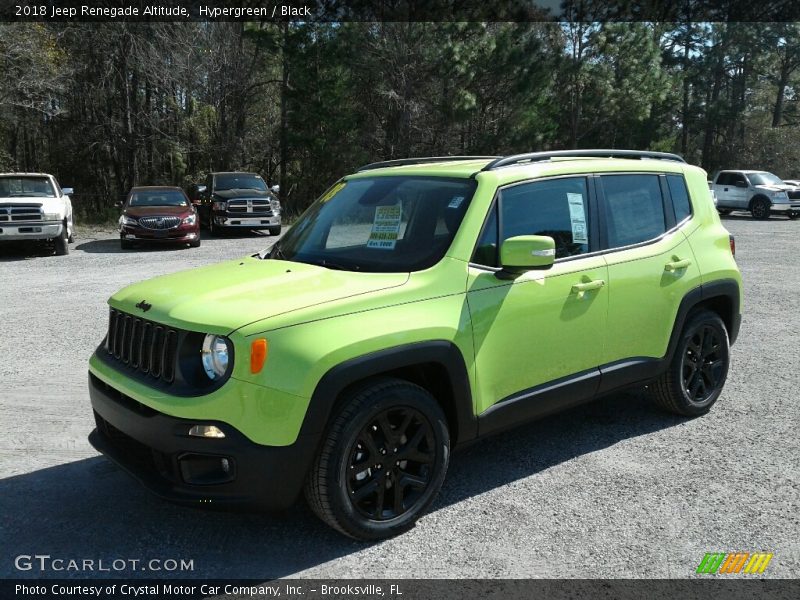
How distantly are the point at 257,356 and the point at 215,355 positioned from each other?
23cm

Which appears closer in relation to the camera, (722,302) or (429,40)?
(722,302)

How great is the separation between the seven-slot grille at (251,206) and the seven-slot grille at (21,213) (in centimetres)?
548

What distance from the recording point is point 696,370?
503 centimetres

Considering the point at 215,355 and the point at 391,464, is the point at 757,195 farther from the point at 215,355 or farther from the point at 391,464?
the point at 215,355

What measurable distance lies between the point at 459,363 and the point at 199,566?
1523 mm

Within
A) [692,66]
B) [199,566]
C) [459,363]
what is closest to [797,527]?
[459,363]

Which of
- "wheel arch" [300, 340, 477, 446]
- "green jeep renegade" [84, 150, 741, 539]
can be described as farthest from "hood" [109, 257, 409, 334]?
"wheel arch" [300, 340, 477, 446]

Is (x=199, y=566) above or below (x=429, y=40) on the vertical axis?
below

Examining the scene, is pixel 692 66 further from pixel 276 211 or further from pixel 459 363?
pixel 459 363

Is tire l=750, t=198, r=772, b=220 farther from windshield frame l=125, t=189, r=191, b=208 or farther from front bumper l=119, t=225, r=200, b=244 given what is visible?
front bumper l=119, t=225, r=200, b=244

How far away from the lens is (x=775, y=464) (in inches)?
167

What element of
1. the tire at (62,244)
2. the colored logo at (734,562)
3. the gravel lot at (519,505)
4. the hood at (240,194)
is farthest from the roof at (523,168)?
Result: the hood at (240,194)

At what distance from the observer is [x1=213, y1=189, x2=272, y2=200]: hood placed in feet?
64.2

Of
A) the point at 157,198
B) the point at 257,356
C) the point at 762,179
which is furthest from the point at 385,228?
the point at 762,179
